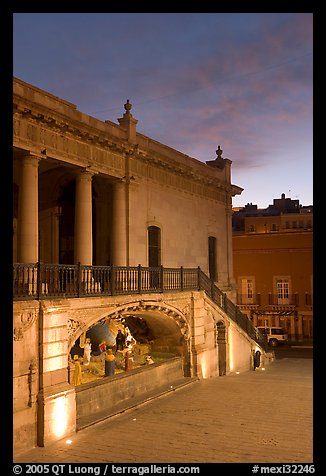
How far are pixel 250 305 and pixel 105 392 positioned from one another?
97.3ft

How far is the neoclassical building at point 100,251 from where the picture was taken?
1251 centimetres

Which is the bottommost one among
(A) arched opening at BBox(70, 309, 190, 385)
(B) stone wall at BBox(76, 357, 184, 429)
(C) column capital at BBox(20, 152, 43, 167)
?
(B) stone wall at BBox(76, 357, 184, 429)

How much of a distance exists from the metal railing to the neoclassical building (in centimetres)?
6

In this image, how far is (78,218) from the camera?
1931 centimetres

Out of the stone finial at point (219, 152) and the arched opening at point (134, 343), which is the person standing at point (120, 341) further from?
the stone finial at point (219, 152)

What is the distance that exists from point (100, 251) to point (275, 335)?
74.1 feet

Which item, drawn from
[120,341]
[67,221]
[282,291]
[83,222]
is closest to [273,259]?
[282,291]

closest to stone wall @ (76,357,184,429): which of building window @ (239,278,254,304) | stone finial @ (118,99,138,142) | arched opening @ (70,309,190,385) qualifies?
arched opening @ (70,309,190,385)

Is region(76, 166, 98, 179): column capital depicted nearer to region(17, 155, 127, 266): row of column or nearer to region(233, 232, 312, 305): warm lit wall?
region(17, 155, 127, 266): row of column

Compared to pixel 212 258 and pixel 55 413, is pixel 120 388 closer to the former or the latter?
pixel 55 413

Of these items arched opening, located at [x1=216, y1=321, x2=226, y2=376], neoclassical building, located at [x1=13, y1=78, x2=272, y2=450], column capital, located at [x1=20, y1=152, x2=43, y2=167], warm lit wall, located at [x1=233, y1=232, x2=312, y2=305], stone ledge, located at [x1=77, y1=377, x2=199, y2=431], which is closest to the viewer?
neoclassical building, located at [x1=13, y1=78, x2=272, y2=450]

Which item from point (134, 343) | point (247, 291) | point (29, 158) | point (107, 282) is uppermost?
point (29, 158)

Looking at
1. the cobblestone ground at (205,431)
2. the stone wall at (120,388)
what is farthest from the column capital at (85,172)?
the cobblestone ground at (205,431)

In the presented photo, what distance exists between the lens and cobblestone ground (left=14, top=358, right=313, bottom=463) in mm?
11305
